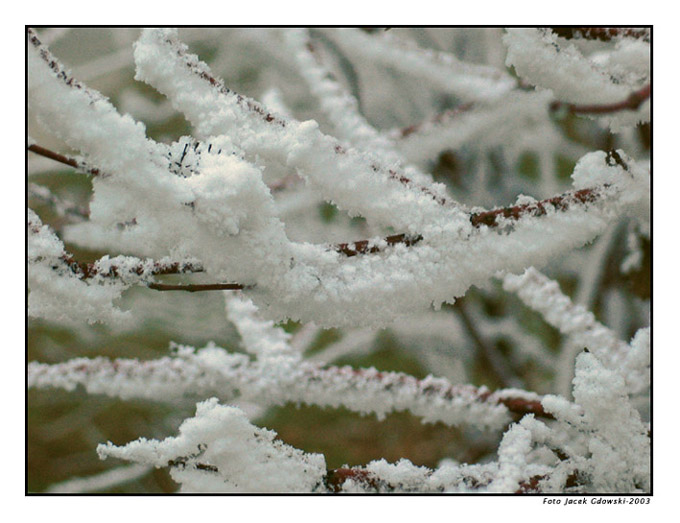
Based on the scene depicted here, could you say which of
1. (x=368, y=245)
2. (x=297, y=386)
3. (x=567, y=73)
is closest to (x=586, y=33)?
(x=567, y=73)

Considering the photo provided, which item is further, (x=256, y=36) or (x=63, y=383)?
(x=256, y=36)

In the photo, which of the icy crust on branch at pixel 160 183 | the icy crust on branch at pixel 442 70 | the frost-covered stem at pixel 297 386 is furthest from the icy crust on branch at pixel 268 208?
the icy crust on branch at pixel 442 70

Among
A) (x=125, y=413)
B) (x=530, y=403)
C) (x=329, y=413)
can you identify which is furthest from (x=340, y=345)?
(x=530, y=403)

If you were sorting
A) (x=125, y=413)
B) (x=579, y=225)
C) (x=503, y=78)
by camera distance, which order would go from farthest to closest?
1. (x=125, y=413)
2. (x=503, y=78)
3. (x=579, y=225)

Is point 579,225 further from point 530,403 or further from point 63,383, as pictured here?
point 63,383

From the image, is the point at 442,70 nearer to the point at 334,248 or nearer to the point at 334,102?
the point at 334,102
